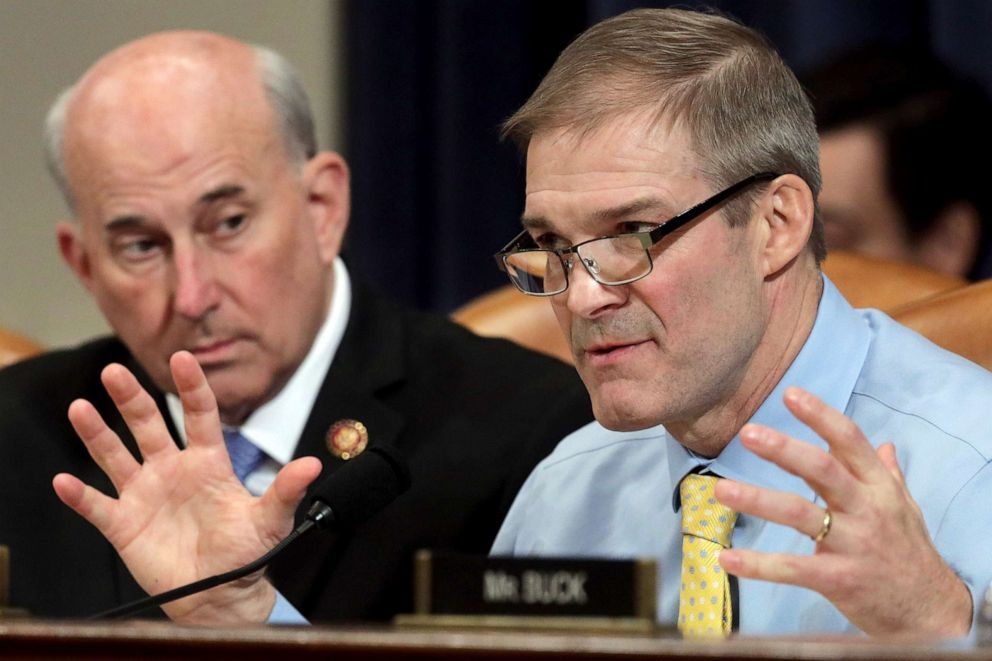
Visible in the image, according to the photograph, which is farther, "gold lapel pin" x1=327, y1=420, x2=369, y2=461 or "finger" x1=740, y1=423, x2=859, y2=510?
"gold lapel pin" x1=327, y1=420, x2=369, y2=461

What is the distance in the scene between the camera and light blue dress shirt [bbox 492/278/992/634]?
4.50 ft

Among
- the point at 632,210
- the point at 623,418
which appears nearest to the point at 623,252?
the point at 632,210

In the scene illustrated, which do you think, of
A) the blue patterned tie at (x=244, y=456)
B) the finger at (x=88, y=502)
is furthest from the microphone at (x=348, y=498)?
the blue patterned tie at (x=244, y=456)

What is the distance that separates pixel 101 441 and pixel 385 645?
29.7 inches

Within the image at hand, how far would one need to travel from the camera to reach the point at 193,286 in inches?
82.7

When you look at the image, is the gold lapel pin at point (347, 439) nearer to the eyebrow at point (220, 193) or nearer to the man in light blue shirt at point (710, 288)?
the eyebrow at point (220, 193)

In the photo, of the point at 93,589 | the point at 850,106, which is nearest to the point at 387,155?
the point at 850,106

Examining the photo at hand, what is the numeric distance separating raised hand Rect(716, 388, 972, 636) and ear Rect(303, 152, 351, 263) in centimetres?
122

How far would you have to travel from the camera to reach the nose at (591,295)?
150cm

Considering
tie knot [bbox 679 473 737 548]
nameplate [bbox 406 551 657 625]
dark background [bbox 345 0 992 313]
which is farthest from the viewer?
dark background [bbox 345 0 992 313]

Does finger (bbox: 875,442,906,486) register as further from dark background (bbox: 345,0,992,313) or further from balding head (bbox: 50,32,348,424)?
dark background (bbox: 345,0,992,313)

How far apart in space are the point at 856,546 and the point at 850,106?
5.63 ft

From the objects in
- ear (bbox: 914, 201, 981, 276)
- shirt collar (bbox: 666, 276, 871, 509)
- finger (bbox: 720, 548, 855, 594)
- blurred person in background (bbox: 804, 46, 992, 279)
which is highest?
finger (bbox: 720, 548, 855, 594)

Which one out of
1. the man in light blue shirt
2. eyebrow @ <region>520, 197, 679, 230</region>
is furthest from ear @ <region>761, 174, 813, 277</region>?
Answer: eyebrow @ <region>520, 197, 679, 230</region>
